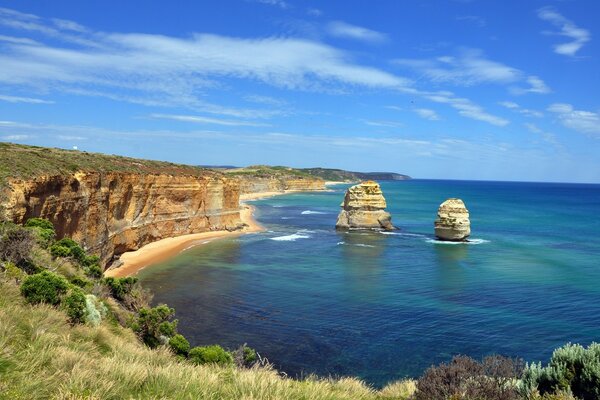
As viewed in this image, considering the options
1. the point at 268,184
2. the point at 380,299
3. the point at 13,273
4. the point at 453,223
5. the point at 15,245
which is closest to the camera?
the point at 13,273

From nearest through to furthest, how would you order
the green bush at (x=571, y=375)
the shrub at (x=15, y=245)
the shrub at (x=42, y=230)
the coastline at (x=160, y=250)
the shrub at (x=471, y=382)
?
the shrub at (x=471, y=382)
the green bush at (x=571, y=375)
the shrub at (x=15, y=245)
the shrub at (x=42, y=230)
the coastline at (x=160, y=250)

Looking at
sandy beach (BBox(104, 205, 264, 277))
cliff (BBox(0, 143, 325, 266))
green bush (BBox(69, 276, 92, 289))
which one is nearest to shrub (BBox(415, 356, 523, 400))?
green bush (BBox(69, 276, 92, 289))

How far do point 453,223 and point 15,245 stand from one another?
51399 millimetres

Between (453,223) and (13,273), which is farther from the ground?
(13,273)

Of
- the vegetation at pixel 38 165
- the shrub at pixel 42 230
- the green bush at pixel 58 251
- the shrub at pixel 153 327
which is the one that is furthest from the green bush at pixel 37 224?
the shrub at pixel 153 327

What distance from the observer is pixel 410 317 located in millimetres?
27672

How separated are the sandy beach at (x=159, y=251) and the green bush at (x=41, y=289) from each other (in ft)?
79.7

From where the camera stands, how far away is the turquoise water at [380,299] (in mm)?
22669

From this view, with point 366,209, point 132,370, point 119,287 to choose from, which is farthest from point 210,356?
point 366,209

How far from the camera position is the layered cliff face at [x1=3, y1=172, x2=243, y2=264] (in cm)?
2695

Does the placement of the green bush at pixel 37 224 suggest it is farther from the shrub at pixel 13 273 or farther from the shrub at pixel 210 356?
the shrub at pixel 210 356

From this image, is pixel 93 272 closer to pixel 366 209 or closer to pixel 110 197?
pixel 110 197

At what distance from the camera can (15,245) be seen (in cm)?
1602

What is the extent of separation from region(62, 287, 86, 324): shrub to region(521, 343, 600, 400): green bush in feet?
36.4
